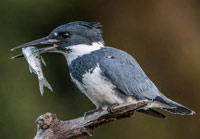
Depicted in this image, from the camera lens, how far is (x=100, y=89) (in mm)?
4461

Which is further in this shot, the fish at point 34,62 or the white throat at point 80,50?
the white throat at point 80,50

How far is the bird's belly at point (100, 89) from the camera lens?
4.46 metres

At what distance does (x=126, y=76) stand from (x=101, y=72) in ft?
0.82

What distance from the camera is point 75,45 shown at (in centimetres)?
495

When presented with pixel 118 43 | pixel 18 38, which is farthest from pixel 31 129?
pixel 118 43

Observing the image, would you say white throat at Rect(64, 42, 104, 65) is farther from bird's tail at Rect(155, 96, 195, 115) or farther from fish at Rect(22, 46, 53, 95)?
bird's tail at Rect(155, 96, 195, 115)

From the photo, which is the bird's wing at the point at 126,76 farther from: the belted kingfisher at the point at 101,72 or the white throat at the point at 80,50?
the white throat at the point at 80,50

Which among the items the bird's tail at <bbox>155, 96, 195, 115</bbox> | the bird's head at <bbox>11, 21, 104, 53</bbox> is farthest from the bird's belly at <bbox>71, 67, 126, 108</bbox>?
the bird's head at <bbox>11, 21, 104, 53</bbox>

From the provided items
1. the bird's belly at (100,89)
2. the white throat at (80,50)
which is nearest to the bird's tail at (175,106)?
the bird's belly at (100,89)

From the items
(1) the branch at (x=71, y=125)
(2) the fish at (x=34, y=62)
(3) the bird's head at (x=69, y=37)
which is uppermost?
(3) the bird's head at (x=69, y=37)

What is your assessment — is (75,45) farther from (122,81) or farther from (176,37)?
(176,37)

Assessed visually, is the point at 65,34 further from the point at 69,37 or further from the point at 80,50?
the point at 80,50

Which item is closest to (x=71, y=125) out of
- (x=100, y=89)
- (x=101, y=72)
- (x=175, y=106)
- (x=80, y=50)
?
(x=100, y=89)

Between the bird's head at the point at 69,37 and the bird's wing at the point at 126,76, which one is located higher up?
the bird's head at the point at 69,37
